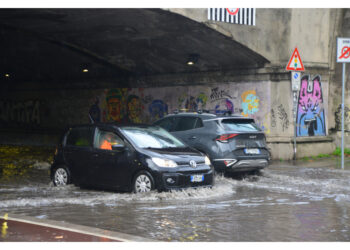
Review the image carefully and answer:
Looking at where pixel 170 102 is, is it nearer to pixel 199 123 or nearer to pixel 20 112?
pixel 199 123

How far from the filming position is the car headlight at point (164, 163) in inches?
417

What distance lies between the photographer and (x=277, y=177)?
14398 millimetres

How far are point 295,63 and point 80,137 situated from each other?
8803mm

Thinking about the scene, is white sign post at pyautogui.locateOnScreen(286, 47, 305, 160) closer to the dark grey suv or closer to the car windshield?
the dark grey suv

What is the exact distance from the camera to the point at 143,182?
35.1ft

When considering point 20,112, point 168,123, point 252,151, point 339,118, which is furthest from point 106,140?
point 20,112

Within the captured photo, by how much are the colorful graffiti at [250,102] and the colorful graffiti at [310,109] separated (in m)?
1.49

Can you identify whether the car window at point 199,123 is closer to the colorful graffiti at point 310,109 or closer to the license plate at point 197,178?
the license plate at point 197,178

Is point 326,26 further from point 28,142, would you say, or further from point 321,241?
point 28,142

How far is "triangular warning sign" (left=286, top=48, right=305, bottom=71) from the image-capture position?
18.2 meters

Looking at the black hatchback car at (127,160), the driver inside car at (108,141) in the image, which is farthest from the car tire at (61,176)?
the driver inside car at (108,141)

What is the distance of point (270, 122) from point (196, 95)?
11.4 ft

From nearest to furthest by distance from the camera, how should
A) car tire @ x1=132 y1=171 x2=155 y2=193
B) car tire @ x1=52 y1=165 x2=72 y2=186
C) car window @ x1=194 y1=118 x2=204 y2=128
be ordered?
car tire @ x1=132 y1=171 x2=155 y2=193 < car tire @ x1=52 y1=165 x2=72 y2=186 < car window @ x1=194 y1=118 x2=204 y2=128

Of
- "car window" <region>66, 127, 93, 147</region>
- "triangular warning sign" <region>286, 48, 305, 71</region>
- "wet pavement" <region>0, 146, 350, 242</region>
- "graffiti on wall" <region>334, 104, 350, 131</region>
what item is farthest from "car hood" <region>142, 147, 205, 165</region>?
"graffiti on wall" <region>334, 104, 350, 131</region>
